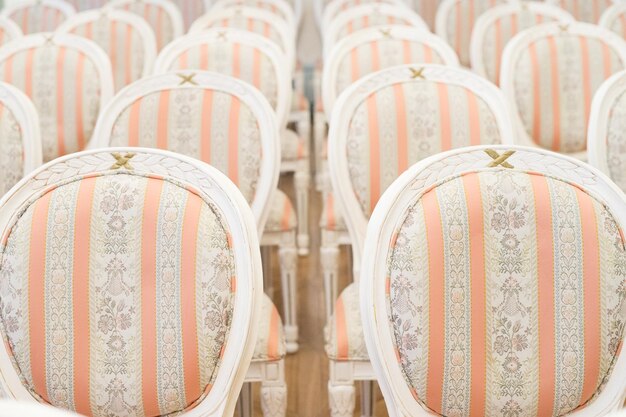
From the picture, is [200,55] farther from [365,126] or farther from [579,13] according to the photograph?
[579,13]

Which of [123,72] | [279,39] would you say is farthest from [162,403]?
[279,39]

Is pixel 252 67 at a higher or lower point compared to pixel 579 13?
lower

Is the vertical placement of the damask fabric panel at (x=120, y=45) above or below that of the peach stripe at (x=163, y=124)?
above

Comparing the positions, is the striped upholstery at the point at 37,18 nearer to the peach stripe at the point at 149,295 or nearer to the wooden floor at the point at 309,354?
the wooden floor at the point at 309,354

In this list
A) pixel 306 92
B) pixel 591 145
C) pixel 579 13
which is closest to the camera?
pixel 591 145

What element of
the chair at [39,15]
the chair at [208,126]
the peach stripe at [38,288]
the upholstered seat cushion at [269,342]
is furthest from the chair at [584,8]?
the peach stripe at [38,288]

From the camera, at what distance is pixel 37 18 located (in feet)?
14.0

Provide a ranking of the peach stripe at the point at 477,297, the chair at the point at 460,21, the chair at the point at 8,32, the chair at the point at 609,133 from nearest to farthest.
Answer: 1. the peach stripe at the point at 477,297
2. the chair at the point at 609,133
3. the chair at the point at 8,32
4. the chair at the point at 460,21

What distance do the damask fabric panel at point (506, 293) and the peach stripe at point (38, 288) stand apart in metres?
0.51

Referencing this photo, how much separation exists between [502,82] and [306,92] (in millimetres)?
2473

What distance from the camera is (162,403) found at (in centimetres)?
135

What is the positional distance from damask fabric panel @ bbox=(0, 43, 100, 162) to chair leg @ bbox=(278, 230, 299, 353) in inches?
28.6

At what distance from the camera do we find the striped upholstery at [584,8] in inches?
164

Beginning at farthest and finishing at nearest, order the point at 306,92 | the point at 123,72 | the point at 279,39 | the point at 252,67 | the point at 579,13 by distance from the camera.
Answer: the point at 306,92, the point at 579,13, the point at 279,39, the point at 123,72, the point at 252,67
